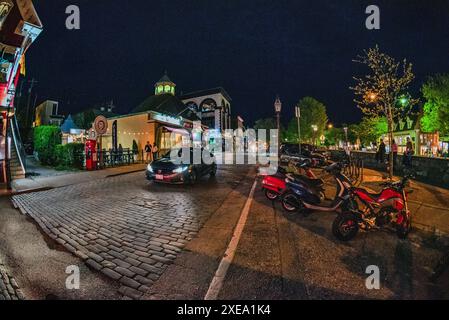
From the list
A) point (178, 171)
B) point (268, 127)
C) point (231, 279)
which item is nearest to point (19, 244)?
point (231, 279)

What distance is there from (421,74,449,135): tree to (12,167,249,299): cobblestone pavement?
107ft

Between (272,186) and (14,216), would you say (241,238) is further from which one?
(14,216)

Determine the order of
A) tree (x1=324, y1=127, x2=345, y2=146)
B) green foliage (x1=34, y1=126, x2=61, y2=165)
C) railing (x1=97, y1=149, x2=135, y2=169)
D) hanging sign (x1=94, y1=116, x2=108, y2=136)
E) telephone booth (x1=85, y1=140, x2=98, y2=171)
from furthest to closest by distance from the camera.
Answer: tree (x1=324, y1=127, x2=345, y2=146), green foliage (x1=34, y1=126, x2=61, y2=165), railing (x1=97, y1=149, x2=135, y2=169), telephone booth (x1=85, y1=140, x2=98, y2=171), hanging sign (x1=94, y1=116, x2=108, y2=136)

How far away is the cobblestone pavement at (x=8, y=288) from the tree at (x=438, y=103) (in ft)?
125

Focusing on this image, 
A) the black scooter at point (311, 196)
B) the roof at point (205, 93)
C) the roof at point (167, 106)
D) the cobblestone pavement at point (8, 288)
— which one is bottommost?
the cobblestone pavement at point (8, 288)

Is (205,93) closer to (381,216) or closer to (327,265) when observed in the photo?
(381,216)

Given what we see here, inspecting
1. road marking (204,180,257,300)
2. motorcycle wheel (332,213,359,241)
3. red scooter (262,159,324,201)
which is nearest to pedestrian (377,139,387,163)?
red scooter (262,159,324,201)

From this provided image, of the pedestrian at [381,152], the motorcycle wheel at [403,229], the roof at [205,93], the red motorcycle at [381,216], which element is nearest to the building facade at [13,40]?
the red motorcycle at [381,216]

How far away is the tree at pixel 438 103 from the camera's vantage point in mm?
26297

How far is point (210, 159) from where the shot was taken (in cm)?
1136

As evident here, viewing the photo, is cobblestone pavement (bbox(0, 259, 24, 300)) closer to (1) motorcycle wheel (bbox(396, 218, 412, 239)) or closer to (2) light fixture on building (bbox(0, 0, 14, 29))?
(1) motorcycle wheel (bbox(396, 218, 412, 239))

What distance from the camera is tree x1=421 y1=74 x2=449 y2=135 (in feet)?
86.3

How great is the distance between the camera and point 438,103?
27203 millimetres

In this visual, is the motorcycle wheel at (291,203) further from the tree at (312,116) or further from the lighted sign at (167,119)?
the tree at (312,116)
